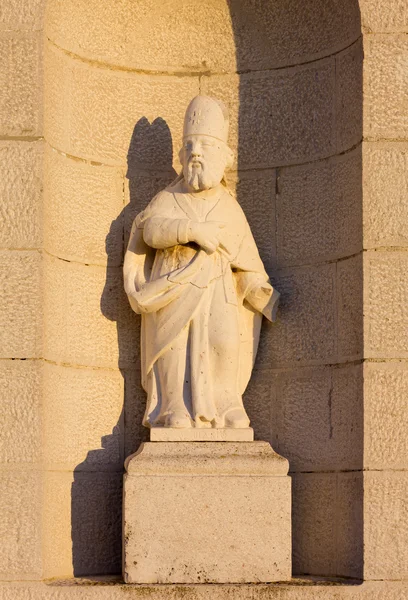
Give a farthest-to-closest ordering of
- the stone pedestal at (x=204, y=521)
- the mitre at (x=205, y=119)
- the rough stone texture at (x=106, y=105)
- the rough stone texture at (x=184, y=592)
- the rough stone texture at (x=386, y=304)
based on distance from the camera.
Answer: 1. the rough stone texture at (x=106, y=105)
2. the mitre at (x=205, y=119)
3. the rough stone texture at (x=386, y=304)
4. the stone pedestal at (x=204, y=521)
5. the rough stone texture at (x=184, y=592)

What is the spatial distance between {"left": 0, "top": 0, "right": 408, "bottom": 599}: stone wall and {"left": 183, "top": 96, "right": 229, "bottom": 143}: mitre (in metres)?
0.45

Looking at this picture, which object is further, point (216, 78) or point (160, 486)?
point (216, 78)

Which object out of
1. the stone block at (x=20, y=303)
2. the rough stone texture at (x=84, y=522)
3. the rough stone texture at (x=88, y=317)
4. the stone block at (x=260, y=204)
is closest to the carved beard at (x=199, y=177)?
the stone block at (x=260, y=204)

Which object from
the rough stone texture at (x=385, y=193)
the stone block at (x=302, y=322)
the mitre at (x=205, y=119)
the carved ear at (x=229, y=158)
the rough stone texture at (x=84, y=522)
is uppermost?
the mitre at (x=205, y=119)

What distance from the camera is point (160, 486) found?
671 cm

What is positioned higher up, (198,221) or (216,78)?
(216,78)

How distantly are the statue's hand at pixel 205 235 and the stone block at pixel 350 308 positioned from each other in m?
0.64

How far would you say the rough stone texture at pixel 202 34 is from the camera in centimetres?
749

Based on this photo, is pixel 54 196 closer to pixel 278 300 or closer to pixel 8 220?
pixel 8 220

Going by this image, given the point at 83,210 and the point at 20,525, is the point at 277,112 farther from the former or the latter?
the point at 20,525

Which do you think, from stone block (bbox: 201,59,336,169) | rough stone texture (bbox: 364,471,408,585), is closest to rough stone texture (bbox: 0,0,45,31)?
stone block (bbox: 201,59,336,169)

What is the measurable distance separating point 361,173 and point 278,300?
830 mm

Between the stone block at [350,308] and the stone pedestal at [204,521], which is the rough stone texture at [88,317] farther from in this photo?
the stone block at [350,308]

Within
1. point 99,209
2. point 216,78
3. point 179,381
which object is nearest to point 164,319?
point 179,381
